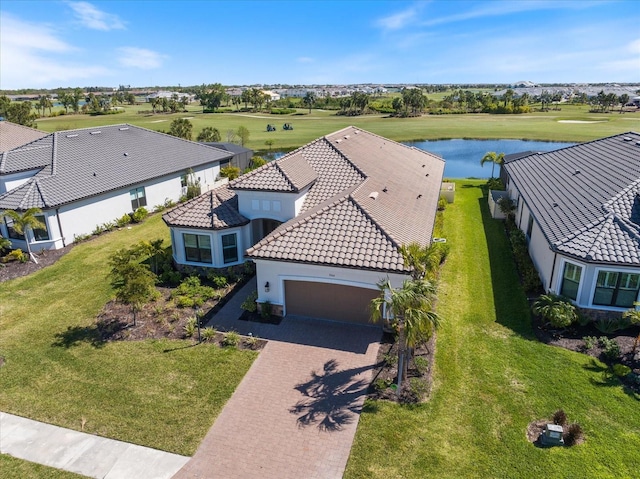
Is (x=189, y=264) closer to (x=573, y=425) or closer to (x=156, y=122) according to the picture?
(x=573, y=425)

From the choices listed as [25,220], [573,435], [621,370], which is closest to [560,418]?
[573,435]

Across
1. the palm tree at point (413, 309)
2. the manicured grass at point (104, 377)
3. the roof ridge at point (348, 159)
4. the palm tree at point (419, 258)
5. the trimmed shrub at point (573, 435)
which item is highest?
the roof ridge at point (348, 159)

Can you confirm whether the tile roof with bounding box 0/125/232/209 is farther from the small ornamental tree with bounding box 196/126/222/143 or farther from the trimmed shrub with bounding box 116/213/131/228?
the small ornamental tree with bounding box 196/126/222/143

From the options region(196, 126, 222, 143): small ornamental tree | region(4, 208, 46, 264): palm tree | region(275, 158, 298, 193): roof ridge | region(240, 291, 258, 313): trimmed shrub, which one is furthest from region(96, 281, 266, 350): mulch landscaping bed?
region(196, 126, 222, 143): small ornamental tree

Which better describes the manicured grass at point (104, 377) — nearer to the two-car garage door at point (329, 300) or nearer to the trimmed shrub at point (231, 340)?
the trimmed shrub at point (231, 340)

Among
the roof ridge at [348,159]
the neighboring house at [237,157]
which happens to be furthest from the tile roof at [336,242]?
the neighboring house at [237,157]

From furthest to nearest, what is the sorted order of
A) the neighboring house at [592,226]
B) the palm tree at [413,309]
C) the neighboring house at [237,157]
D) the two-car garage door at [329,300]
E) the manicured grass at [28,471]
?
Result: the neighboring house at [237,157] → the two-car garage door at [329,300] → the neighboring house at [592,226] → the palm tree at [413,309] → the manicured grass at [28,471]
